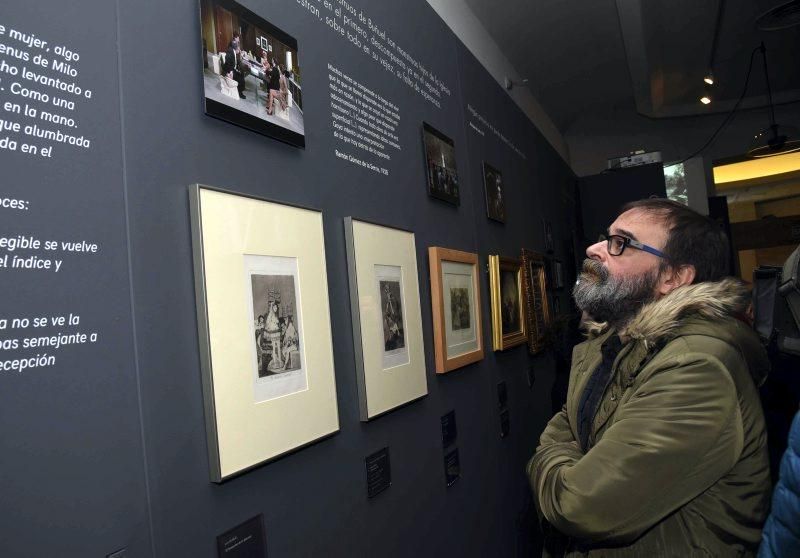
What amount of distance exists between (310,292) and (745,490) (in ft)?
4.40

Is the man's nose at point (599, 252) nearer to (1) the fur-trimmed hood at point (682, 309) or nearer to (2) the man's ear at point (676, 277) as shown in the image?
(2) the man's ear at point (676, 277)

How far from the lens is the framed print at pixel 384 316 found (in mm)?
1991

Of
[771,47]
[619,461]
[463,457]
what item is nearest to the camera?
[619,461]

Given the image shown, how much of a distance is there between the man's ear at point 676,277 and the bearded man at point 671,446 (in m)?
0.22

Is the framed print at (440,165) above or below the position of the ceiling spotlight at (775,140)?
below

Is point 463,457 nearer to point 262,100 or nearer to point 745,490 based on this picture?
point 745,490

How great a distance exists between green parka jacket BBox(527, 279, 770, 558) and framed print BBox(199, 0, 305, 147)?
122 cm

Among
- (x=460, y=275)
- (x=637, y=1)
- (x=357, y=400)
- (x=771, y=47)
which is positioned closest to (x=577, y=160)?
(x=771, y=47)

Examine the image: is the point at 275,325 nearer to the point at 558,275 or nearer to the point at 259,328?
the point at 259,328

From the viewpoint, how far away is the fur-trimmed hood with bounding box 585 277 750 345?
170 cm

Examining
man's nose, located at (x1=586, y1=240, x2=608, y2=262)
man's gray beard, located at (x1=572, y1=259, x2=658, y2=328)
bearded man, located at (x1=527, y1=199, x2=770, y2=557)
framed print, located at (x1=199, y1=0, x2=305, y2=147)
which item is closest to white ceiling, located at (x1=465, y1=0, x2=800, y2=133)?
man's nose, located at (x1=586, y1=240, x2=608, y2=262)

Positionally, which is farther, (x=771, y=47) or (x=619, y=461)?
(x=771, y=47)

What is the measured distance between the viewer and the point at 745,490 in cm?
160

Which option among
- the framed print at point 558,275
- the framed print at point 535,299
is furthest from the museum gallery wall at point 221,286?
the framed print at point 558,275
